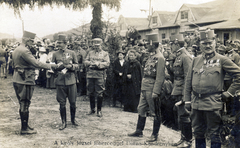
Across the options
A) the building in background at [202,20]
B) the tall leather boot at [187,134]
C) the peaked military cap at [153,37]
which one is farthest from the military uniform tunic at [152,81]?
the building in background at [202,20]

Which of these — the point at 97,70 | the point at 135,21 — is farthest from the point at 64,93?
the point at 135,21

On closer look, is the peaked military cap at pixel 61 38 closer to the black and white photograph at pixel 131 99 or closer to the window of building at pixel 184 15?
the black and white photograph at pixel 131 99

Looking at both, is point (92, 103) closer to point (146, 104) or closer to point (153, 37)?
point (146, 104)

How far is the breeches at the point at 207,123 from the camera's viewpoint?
3871mm

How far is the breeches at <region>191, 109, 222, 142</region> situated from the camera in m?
3.87

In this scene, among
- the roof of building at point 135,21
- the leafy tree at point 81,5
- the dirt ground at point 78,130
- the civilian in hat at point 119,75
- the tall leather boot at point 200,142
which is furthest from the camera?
the roof of building at point 135,21

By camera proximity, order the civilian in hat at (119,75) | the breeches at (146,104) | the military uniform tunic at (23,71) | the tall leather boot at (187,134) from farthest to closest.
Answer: the civilian in hat at (119,75) → the military uniform tunic at (23,71) → the breeches at (146,104) → the tall leather boot at (187,134)

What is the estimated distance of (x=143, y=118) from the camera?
18.0 feet

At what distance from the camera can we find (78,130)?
6020mm

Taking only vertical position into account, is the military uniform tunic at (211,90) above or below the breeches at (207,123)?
above

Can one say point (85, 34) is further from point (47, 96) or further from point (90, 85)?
point (90, 85)

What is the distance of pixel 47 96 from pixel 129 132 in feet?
18.9

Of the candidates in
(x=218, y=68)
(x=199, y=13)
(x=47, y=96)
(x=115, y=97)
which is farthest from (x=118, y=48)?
(x=199, y=13)

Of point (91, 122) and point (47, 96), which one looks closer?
point (91, 122)
